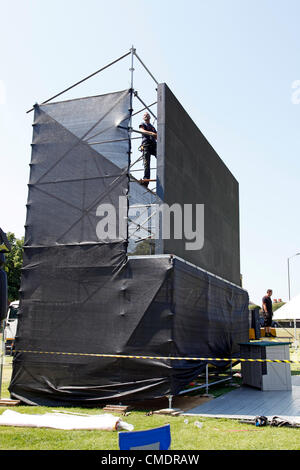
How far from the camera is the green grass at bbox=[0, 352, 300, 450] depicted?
5.20 meters

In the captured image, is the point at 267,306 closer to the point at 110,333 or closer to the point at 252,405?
the point at 252,405

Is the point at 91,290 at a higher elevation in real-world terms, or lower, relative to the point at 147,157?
lower

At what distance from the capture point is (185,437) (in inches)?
222

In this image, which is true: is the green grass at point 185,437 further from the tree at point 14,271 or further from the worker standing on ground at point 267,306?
the tree at point 14,271

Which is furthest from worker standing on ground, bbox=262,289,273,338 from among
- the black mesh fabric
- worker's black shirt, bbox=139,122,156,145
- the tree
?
the tree

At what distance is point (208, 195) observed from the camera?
12086 millimetres

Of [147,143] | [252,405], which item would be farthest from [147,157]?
[252,405]

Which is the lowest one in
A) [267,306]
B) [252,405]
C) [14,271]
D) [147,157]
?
[252,405]

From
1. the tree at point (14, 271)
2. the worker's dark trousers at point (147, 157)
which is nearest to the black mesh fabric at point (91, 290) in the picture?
the worker's dark trousers at point (147, 157)

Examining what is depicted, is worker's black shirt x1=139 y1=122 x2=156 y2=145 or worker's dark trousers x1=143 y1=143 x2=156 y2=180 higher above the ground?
worker's black shirt x1=139 y1=122 x2=156 y2=145

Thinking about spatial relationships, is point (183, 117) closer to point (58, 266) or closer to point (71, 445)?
point (58, 266)

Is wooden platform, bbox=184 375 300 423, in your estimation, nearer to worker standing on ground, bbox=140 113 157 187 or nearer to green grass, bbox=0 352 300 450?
Result: green grass, bbox=0 352 300 450

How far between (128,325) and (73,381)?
5.01 ft
